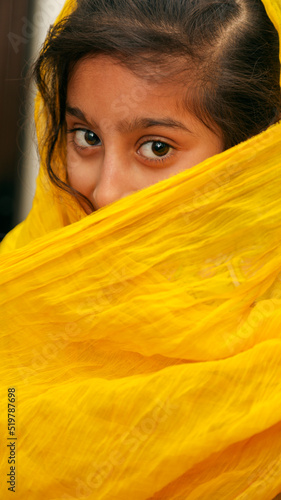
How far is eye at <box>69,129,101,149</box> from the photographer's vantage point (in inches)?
38.3

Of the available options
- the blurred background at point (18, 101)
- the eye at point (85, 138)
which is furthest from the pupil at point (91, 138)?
the blurred background at point (18, 101)

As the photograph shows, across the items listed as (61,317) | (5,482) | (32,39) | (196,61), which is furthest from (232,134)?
(32,39)

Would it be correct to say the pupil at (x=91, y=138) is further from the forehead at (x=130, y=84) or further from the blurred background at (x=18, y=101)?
the blurred background at (x=18, y=101)

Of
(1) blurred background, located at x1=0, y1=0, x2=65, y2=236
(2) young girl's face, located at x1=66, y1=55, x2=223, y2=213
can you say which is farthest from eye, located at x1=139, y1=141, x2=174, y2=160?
(1) blurred background, located at x1=0, y1=0, x2=65, y2=236

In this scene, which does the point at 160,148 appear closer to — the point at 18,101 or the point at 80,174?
the point at 80,174

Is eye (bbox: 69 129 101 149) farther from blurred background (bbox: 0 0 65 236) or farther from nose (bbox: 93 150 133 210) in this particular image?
blurred background (bbox: 0 0 65 236)

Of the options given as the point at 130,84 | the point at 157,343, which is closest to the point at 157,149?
the point at 130,84

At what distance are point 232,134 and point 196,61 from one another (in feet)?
0.41

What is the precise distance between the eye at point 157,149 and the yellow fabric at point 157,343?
0.34ft

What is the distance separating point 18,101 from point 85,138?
2.47 ft

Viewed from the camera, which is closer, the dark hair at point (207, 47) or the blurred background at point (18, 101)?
the dark hair at point (207, 47)

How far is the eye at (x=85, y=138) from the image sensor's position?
0.97 m

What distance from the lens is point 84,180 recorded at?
0.99m

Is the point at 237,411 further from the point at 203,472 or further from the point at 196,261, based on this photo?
the point at 196,261
